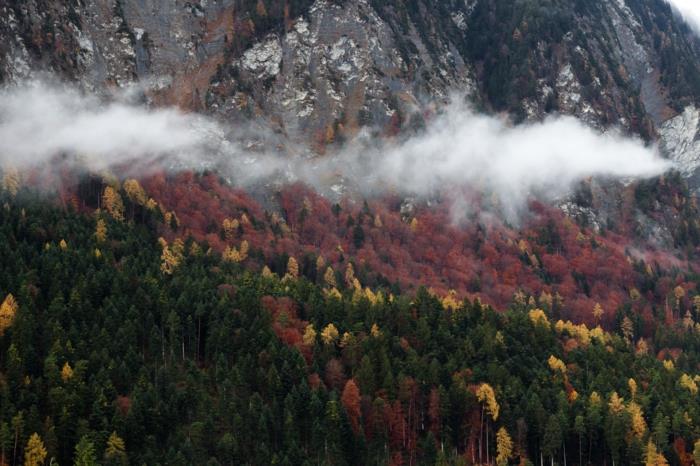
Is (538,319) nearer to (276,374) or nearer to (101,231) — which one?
(276,374)

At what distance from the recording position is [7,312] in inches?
4432

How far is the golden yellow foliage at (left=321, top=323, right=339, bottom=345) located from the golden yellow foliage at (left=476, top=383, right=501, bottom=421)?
2259 cm

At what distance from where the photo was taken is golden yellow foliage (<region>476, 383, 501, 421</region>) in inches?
4577

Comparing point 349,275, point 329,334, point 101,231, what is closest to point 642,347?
point 349,275

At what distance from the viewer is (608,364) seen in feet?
458

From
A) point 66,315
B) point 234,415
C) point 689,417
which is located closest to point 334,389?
point 234,415

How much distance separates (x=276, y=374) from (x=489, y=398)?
29620 mm

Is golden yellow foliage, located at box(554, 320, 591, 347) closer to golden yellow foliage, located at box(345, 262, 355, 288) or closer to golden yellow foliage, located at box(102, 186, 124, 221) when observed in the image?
golden yellow foliage, located at box(345, 262, 355, 288)

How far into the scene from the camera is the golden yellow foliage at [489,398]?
381ft

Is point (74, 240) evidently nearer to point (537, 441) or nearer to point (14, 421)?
point (14, 421)

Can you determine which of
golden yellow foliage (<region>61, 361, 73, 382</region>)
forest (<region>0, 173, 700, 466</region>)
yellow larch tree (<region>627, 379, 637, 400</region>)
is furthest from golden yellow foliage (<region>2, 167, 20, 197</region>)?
yellow larch tree (<region>627, 379, 637, 400</region>)

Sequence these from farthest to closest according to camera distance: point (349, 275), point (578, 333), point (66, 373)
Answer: point (349, 275)
point (578, 333)
point (66, 373)

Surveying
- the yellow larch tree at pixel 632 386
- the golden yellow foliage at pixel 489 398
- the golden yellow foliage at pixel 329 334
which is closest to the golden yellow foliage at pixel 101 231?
the golden yellow foliage at pixel 329 334

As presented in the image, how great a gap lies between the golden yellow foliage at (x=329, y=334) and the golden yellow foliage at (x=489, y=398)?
22586 millimetres
